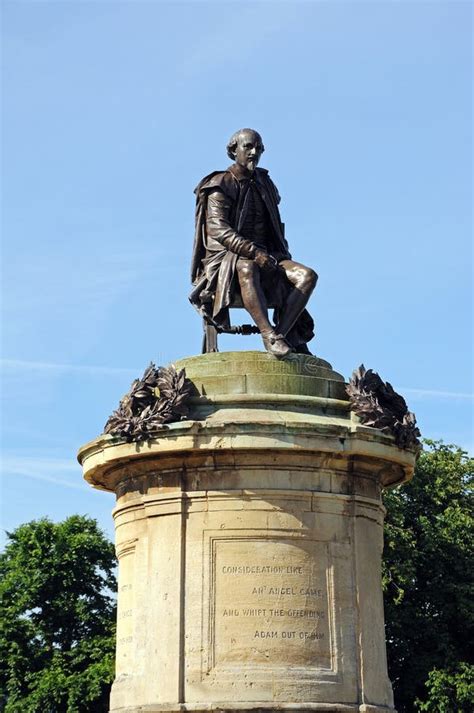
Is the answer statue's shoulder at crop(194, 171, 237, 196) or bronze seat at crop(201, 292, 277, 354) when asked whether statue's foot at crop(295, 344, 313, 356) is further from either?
statue's shoulder at crop(194, 171, 237, 196)

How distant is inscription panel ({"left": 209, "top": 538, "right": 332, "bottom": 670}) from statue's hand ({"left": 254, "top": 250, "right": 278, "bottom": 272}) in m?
3.97

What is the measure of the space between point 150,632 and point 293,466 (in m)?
2.60

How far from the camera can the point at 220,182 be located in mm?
17719

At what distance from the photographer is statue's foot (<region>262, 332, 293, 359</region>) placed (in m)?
16.3

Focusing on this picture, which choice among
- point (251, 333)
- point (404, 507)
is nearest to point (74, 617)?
point (404, 507)

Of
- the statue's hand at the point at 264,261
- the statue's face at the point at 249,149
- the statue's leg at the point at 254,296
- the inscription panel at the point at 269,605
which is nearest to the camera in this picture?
the inscription panel at the point at 269,605

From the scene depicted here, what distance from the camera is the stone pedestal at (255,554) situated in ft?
48.4

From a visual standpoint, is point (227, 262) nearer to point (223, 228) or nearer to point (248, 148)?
point (223, 228)

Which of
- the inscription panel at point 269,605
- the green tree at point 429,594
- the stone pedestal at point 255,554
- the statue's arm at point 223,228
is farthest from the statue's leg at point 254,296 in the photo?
the green tree at point 429,594

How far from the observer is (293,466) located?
15.3 m

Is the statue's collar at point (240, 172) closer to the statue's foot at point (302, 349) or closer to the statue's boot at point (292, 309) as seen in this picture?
the statue's boot at point (292, 309)

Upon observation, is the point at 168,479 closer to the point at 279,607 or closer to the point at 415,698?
the point at 279,607

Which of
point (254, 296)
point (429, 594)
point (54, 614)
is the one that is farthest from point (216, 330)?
point (54, 614)

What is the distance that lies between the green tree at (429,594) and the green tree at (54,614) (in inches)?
420
